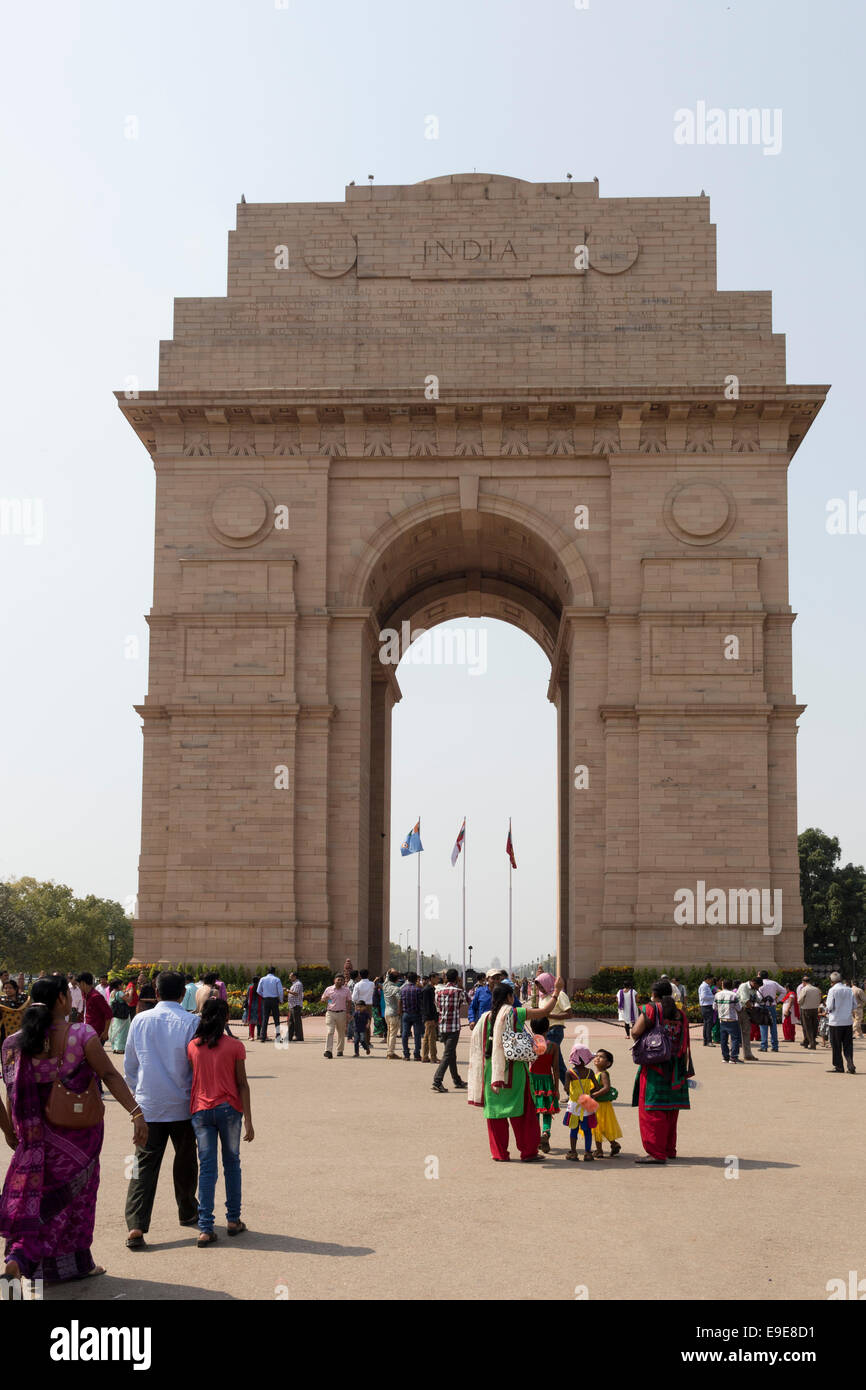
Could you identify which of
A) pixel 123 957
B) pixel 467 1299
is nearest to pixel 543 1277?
pixel 467 1299

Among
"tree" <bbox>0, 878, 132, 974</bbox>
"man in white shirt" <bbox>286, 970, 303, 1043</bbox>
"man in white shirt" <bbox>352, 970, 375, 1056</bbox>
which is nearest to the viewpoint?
"man in white shirt" <bbox>352, 970, 375, 1056</bbox>

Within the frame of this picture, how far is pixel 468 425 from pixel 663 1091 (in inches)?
1096

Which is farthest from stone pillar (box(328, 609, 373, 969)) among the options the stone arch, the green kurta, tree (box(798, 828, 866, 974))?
tree (box(798, 828, 866, 974))

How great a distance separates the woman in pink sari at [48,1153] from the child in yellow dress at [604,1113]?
21.0ft

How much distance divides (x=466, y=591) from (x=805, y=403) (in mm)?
13865

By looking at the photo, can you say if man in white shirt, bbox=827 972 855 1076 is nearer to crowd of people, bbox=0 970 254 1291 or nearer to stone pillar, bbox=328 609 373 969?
crowd of people, bbox=0 970 254 1291

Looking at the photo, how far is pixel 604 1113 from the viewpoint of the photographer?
14.4m

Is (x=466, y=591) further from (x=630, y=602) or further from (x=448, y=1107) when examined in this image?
(x=448, y=1107)

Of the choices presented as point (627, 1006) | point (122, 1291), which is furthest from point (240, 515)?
point (122, 1291)

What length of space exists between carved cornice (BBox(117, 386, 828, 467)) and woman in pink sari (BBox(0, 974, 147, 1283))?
3124 cm

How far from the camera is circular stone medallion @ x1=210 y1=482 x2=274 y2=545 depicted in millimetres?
39000

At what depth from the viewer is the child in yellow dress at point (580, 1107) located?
14203 millimetres

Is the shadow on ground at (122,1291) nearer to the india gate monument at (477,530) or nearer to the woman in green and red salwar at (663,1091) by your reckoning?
the woman in green and red salwar at (663,1091)

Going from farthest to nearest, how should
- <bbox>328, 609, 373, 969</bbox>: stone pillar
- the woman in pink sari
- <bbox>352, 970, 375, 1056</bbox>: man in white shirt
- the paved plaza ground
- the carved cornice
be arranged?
the carved cornice
<bbox>328, 609, 373, 969</bbox>: stone pillar
<bbox>352, 970, 375, 1056</bbox>: man in white shirt
the paved plaza ground
the woman in pink sari
